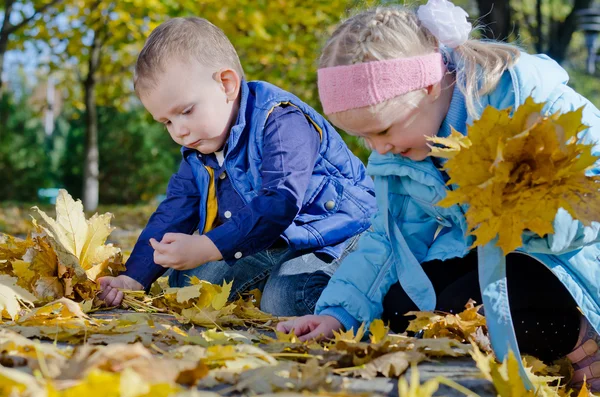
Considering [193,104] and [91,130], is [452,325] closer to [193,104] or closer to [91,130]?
[193,104]

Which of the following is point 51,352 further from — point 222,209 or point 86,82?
point 86,82

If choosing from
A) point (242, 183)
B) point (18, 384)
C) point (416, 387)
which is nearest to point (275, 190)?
point (242, 183)

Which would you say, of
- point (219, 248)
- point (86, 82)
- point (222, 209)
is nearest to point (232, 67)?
point (222, 209)

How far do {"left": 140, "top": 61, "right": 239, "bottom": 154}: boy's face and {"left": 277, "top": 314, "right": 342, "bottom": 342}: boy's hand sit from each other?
37.6 inches

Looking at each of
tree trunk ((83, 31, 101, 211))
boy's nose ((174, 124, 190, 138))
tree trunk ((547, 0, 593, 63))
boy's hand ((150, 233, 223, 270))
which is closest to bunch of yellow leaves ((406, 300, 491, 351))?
boy's hand ((150, 233, 223, 270))

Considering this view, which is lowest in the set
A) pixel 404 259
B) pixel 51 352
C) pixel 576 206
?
pixel 404 259

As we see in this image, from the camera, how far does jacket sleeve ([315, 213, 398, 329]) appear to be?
225 cm

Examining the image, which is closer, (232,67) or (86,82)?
(232,67)

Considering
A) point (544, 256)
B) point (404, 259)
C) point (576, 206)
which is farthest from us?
point (404, 259)

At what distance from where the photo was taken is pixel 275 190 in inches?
104

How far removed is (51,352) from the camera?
1419mm

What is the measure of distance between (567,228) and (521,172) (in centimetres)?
23

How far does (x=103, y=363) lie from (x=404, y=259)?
127 cm

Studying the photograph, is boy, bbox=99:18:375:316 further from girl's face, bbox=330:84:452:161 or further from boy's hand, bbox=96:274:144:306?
girl's face, bbox=330:84:452:161
